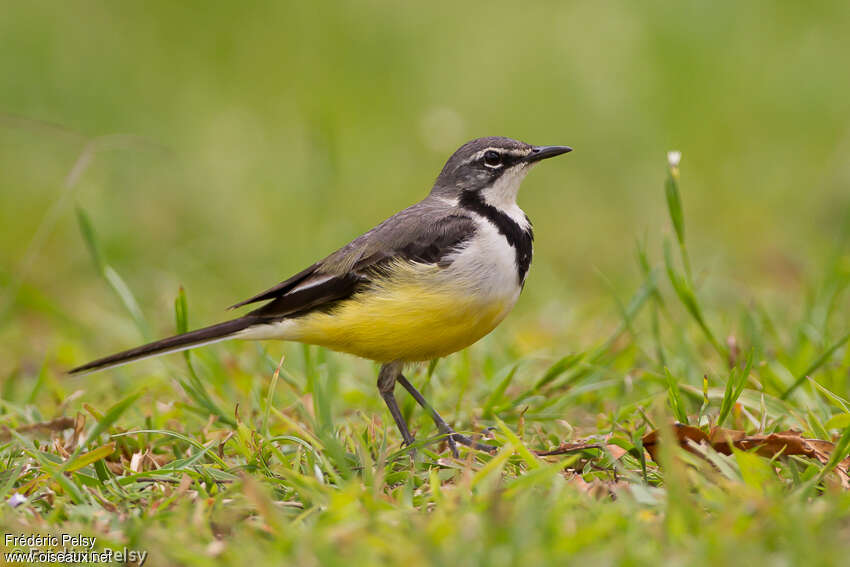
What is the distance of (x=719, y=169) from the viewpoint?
10.9 m

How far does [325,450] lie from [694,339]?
3061 millimetres

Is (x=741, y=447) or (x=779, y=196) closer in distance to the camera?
(x=741, y=447)

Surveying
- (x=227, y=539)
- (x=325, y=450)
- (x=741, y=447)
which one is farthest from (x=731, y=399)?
(x=227, y=539)

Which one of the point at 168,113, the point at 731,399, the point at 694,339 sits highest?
the point at 168,113

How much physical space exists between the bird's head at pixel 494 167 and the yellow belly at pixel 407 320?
90cm

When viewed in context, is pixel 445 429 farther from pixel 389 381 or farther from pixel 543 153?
pixel 543 153

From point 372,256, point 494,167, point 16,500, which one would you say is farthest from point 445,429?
point 16,500

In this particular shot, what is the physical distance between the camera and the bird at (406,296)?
196 inches

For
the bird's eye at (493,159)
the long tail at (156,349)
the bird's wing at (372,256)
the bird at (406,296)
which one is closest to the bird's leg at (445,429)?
the bird at (406,296)

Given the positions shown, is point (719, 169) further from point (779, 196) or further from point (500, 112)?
point (500, 112)

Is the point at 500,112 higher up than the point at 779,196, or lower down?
higher up

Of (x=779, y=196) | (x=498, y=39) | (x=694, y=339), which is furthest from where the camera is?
(x=498, y=39)

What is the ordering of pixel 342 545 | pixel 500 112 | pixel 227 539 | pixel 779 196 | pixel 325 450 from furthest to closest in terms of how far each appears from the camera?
1. pixel 500 112
2. pixel 779 196
3. pixel 325 450
4. pixel 227 539
5. pixel 342 545

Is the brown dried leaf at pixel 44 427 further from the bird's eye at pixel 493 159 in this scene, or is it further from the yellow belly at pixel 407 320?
the bird's eye at pixel 493 159
